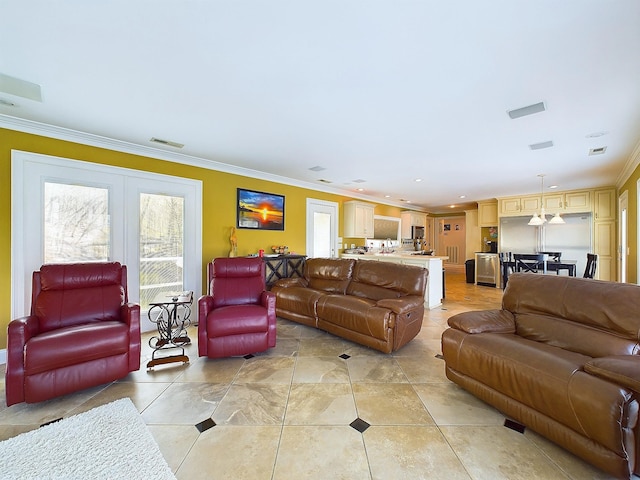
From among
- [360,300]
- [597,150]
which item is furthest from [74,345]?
[597,150]

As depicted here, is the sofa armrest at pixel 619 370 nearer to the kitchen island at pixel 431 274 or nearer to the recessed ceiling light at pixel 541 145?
the recessed ceiling light at pixel 541 145

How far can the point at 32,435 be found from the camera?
5.58 ft

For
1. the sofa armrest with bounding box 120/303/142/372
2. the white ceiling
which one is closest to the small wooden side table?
the sofa armrest with bounding box 120/303/142/372

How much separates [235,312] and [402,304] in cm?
187

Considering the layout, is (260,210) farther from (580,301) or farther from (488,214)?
(488,214)

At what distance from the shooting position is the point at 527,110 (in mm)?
2451

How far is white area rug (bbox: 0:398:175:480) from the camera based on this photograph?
1431mm

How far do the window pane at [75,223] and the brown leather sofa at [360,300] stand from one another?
2.47m

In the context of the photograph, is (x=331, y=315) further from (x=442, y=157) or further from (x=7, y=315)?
(x=7, y=315)

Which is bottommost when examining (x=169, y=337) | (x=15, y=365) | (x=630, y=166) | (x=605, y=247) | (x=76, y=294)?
(x=169, y=337)

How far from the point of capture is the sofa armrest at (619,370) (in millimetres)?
1316

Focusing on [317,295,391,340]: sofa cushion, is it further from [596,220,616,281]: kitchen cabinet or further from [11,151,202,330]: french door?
[596,220,616,281]: kitchen cabinet

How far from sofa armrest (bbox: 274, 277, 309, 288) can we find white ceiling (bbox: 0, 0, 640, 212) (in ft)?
7.17

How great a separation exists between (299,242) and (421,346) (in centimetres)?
317
